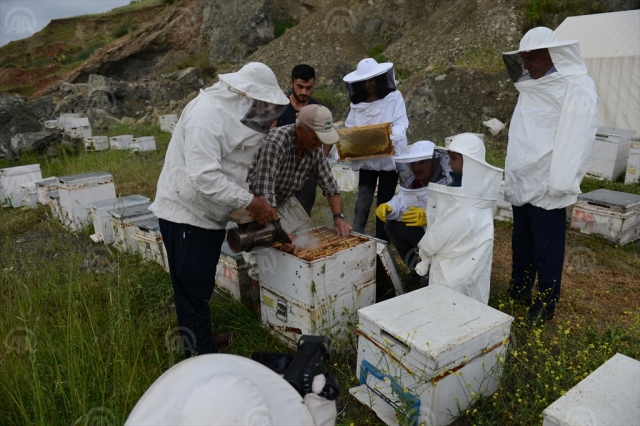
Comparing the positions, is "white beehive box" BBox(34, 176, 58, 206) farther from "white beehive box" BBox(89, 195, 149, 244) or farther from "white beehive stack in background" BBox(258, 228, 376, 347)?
"white beehive stack in background" BBox(258, 228, 376, 347)

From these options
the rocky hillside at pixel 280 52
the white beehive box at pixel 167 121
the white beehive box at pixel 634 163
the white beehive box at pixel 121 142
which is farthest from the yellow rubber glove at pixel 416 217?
the white beehive box at pixel 167 121

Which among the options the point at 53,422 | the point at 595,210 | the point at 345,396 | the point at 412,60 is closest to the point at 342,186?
the point at 595,210

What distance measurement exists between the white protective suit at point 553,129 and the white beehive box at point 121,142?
10881mm

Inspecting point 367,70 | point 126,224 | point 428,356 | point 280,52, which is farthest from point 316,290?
point 280,52

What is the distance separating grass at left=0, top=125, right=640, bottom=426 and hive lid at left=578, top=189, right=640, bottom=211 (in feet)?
1.51

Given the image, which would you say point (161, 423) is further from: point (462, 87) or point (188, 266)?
point (462, 87)

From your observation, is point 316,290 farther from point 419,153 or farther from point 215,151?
point 419,153

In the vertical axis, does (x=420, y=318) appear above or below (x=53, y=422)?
above

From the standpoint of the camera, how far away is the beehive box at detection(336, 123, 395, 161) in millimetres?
4312

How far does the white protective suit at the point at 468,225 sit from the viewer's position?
9.80 ft

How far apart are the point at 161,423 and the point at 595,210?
5.66 metres

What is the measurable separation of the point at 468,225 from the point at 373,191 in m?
1.90

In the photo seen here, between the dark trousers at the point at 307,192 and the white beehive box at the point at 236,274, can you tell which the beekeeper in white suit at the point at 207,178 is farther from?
the dark trousers at the point at 307,192

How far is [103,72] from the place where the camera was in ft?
85.7
